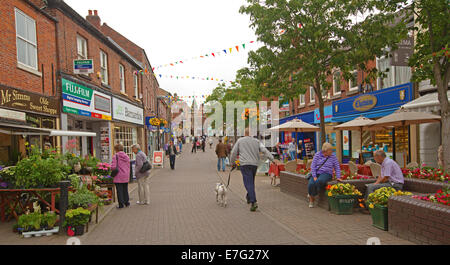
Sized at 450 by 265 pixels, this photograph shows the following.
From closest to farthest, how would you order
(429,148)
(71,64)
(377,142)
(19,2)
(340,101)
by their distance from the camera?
(19,2), (71,64), (429,148), (377,142), (340,101)

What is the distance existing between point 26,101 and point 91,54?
593 centimetres

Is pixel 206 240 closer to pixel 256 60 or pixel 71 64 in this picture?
pixel 256 60

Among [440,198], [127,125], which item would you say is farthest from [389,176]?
[127,125]

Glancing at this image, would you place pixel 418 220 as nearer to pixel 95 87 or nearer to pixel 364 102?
pixel 95 87

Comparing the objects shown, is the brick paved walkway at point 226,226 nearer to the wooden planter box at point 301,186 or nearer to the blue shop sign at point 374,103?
the wooden planter box at point 301,186

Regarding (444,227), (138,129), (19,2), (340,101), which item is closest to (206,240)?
(444,227)

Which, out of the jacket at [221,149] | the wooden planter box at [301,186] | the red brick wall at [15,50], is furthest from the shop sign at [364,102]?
the red brick wall at [15,50]

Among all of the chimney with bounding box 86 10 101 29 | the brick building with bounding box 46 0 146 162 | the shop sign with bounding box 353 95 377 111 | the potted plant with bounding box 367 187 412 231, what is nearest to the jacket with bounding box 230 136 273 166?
the potted plant with bounding box 367 187 412 231

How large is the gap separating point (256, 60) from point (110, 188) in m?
6.34

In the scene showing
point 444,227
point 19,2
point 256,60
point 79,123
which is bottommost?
point 444,227

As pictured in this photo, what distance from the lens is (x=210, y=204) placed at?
8484mm

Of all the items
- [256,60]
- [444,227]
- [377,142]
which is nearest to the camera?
[444,227]

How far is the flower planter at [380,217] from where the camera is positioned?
17.6 feet

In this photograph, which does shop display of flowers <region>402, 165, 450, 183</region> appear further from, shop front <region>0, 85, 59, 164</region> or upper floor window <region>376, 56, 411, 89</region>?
shop front <region>0, 85, 59, 164</region>
